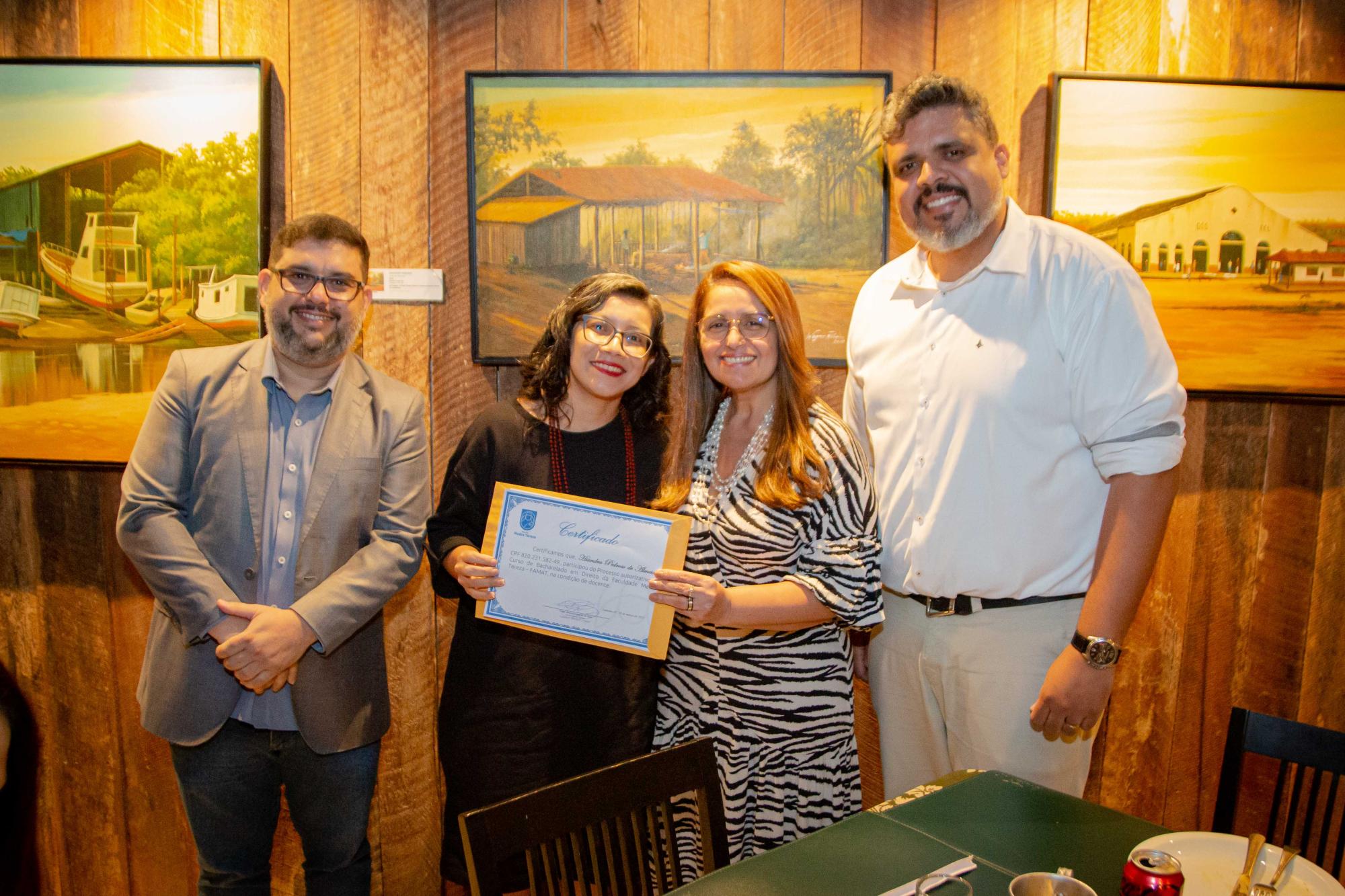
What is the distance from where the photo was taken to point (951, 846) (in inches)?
51.3

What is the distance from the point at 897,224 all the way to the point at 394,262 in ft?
5.54

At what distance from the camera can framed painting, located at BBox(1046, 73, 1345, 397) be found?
2.61m

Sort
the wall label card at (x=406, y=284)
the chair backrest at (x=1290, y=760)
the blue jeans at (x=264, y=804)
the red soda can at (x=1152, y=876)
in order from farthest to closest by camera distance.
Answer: the wall label card at (x=406, y=284) → the blue jeans at (x=264, y=804) → the chair backrest at (x=1290, y=760) → the red soda can at (x=1152, y=876)

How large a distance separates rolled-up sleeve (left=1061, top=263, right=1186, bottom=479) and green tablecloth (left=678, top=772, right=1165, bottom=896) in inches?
31.4

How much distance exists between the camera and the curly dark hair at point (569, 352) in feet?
6.97

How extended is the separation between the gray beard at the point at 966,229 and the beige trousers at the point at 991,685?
0.91m

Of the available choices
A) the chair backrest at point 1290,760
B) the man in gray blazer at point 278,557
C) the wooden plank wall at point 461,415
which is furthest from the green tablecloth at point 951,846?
the wooden plank wall at point 461,415

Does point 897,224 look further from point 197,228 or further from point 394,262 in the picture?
point 197,228

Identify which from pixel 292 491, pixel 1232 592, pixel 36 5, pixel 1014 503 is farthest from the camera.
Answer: pixel 1232 592

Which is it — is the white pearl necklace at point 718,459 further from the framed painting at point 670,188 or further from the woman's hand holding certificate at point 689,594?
the framed painting at point 670,188

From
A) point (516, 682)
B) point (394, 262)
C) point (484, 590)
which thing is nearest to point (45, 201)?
point (394, 262)

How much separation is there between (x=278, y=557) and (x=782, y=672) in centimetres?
131

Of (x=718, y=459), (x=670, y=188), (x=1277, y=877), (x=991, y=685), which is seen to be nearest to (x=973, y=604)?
(x=991, y=685)

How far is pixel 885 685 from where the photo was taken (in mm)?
2133
